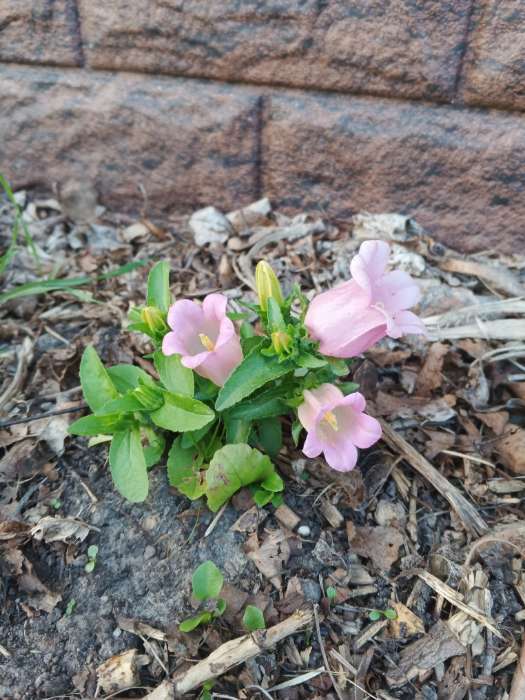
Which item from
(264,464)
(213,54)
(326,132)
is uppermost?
(213,54)

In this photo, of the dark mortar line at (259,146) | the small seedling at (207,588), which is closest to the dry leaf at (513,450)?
the small seedling at (207,588)

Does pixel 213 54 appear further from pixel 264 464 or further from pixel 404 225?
pixel 264 464

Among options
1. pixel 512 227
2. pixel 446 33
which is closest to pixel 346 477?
pixel 512 227

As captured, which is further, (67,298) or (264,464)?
(67,298)

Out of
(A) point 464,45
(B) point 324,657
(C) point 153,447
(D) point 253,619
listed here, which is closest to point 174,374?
(C) point 153,447

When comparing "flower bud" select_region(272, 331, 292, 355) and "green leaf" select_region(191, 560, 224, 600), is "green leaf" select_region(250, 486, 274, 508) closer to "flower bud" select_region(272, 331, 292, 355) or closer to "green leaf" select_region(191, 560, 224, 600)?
"green leaf" select_region(191, 560, 224, 600)

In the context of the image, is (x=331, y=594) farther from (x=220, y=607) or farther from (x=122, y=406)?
(x=122, y=406)
